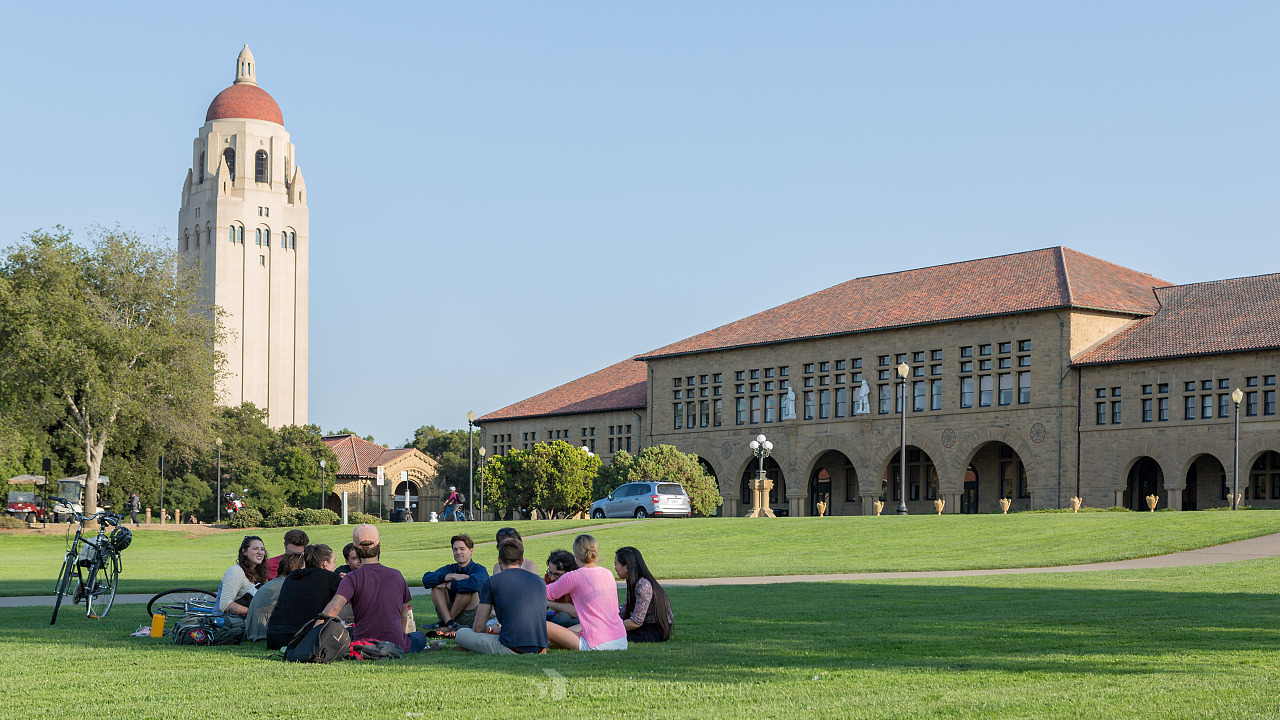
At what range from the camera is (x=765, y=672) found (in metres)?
10.6

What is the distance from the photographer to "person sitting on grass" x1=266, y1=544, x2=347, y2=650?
12.0 m

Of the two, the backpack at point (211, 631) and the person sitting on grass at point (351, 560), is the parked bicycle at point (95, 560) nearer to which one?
the backpack at point (211, 631)

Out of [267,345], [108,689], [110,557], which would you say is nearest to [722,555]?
[110,557]

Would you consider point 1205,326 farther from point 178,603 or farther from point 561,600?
point 178,603

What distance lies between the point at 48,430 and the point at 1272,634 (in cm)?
6634

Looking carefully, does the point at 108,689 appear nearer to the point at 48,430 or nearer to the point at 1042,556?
the point at 1042,556

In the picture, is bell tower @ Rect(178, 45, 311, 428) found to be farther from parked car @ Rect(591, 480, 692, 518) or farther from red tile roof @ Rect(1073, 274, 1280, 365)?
red tile roof @ Rect(1073, 274, 1280, 365)

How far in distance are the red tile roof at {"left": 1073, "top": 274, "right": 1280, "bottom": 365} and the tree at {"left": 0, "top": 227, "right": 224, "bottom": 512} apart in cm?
3830

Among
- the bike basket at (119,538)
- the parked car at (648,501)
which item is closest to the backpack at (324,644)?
the bike basket at (119,538)

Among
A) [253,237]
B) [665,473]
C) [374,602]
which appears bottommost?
[665,473]

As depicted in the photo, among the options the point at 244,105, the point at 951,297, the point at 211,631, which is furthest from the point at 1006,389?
the point at 244,105

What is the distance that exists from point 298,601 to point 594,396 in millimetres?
69462

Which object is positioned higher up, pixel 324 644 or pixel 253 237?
→ pixel 253 237

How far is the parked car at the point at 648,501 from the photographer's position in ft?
168
